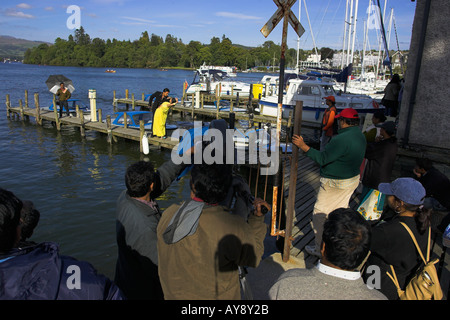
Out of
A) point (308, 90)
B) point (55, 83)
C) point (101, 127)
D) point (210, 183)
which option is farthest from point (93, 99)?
point (210, 183)

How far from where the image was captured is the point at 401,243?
97.1 inches

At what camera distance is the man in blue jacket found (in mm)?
1512

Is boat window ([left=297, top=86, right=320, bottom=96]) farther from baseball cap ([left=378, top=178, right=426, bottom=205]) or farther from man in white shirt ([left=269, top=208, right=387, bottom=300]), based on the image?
man in white shirt ([left=269, top=208, right=387, bottom=300])

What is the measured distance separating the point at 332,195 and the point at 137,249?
2.72 m

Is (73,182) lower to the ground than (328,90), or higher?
lower

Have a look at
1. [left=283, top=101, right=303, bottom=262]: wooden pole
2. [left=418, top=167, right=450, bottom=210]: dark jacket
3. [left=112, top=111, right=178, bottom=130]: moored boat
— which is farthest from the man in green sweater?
[left=112, top=111, right=178, bottom=130]: moored boat

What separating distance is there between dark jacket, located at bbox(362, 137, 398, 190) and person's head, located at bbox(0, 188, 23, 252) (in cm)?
448

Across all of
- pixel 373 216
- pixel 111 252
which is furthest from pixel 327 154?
pixel 111 252

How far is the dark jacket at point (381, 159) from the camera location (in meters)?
4.63

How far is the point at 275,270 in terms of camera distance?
14.1ft

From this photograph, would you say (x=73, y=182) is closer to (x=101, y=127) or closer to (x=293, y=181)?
(x=101, y=127)

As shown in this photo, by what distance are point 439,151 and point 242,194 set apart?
572cm
